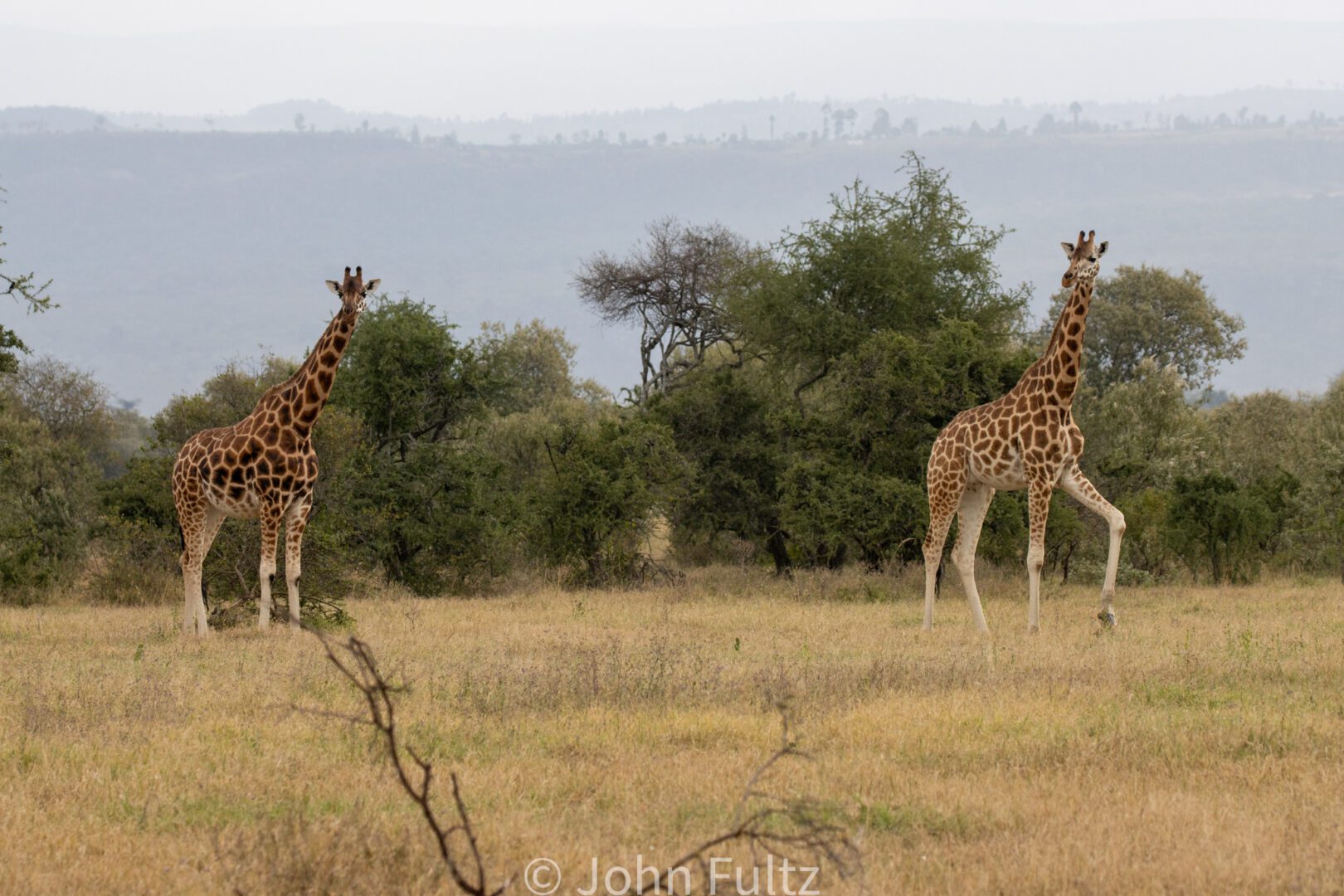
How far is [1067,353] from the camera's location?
1688cm

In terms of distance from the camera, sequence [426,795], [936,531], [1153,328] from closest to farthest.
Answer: [426,795] → [936,531] → [1153,328]

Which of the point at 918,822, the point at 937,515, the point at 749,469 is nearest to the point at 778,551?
the point at 749,469

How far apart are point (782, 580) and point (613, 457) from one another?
345 centimetres

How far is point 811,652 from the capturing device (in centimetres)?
1475

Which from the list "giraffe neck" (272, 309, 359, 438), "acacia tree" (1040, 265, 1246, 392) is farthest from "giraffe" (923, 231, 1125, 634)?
"acacia tree" (1040, 265, 1246, 392)

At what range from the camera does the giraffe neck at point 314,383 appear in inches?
638

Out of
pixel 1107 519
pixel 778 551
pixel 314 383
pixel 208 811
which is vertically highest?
pixel 314 383

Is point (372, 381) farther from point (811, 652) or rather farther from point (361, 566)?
point (811, 652)

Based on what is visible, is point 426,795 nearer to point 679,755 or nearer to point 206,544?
point 679,755

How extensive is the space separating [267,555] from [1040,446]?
868 centimetres

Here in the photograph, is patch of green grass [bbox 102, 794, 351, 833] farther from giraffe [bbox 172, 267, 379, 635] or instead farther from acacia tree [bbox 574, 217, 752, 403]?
acacia tree [bbox 574, 217, 752, 403]

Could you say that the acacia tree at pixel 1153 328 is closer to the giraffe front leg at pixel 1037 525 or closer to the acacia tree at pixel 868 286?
the acacia tree at pixel 868 286

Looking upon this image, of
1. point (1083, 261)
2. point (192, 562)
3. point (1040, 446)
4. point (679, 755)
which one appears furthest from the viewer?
point (1040, 446)

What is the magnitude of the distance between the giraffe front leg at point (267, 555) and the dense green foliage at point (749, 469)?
3.78 metres
